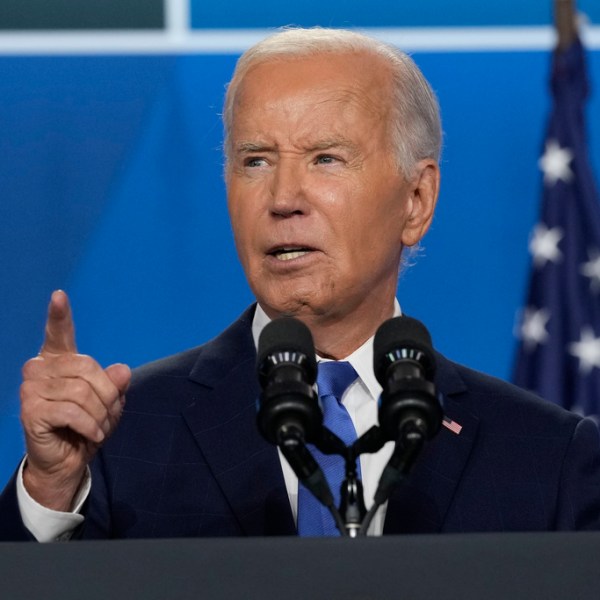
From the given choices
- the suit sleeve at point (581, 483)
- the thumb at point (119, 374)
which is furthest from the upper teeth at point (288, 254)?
the suit sleeve at point (581, 483)

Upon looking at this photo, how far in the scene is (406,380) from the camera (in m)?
1.23

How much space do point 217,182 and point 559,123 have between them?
0.86 metres

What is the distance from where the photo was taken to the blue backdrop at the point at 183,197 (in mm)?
3096

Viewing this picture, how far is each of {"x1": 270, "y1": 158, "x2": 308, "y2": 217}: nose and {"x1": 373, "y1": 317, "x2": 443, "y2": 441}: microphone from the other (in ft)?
1.76

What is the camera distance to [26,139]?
3123mm

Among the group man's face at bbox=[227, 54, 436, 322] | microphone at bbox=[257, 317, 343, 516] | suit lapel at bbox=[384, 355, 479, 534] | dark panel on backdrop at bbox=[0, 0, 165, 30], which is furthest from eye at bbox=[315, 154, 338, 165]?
dark panel on backdrop at bbox=[0, 0, 165, 30]

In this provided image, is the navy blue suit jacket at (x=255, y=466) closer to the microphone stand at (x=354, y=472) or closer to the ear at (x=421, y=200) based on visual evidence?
the ear at (x=421, y=200)

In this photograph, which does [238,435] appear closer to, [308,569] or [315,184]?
[315,184]

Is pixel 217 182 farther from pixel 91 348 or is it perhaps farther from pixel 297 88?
pixel 297 88

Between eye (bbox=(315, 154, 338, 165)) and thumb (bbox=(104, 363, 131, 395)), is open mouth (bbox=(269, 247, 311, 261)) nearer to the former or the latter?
eye (bbox=(315, 154, 338, 165))

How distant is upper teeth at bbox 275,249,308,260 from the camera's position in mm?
1815

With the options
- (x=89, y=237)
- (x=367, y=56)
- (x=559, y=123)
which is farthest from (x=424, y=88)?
(x=89, y=237)

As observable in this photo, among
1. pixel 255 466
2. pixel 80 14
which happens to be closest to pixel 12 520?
pixel 255 466

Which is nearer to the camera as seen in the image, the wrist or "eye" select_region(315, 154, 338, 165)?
the wrist
